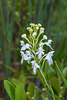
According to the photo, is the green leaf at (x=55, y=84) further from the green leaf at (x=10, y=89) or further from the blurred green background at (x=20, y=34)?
the green leaf at (x=10, y=89)

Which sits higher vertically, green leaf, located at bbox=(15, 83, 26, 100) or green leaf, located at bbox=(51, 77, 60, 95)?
green leaf, located at bbox=(51, 77, 60, 95)

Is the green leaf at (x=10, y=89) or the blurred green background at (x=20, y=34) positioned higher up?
the blurred green background at (x=20, y=34)

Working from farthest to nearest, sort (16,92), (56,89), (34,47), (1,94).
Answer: (1,94)
(56,89)
(34,47)
(16,92)

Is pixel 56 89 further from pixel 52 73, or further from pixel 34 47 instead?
pixel 34 47

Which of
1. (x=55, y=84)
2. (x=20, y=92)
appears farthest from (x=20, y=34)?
(x=20, y=92)

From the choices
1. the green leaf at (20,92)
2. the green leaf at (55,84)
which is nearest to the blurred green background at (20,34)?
the green leaf at (55,84)

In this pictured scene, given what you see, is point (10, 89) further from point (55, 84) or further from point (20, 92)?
point (55, 84)

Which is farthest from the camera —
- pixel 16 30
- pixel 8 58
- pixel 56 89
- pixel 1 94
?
pixel 16 30

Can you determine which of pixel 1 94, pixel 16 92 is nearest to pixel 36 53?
pixel 16 92

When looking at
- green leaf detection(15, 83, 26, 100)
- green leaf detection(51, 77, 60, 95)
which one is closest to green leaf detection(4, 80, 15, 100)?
green leaf detection(15, 83, 26, 100)

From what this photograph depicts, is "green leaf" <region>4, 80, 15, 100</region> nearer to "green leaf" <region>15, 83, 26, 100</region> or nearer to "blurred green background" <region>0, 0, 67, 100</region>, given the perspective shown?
"green leaf" <region>15, 83, 26, 100</region>

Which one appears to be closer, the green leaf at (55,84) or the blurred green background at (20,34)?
the green leaf at (55,84)
